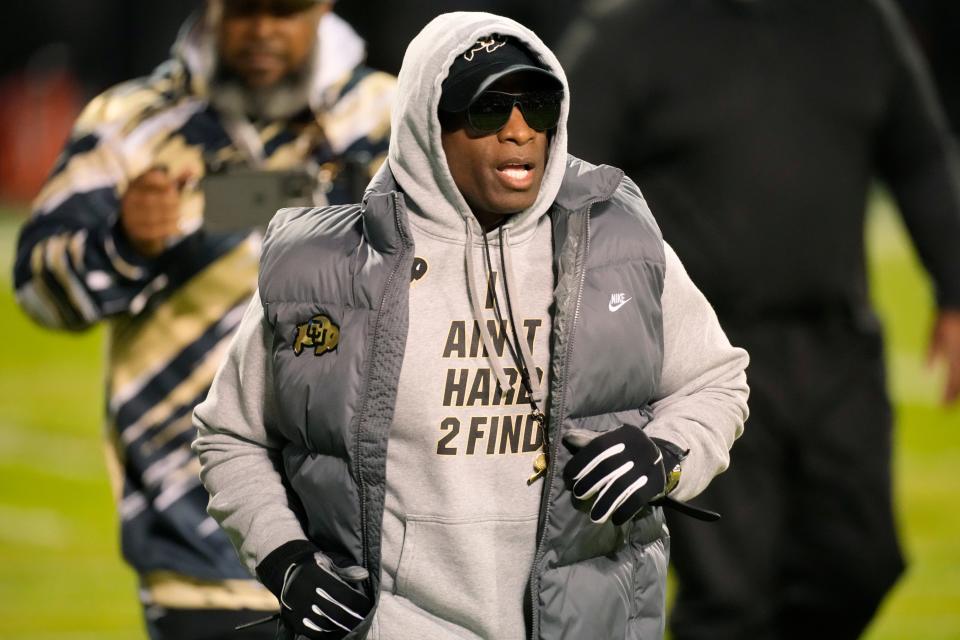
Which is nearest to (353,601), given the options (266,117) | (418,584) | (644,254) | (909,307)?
(418,584)

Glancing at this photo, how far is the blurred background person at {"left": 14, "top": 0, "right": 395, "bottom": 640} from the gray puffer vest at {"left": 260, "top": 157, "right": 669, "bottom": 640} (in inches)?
47.0

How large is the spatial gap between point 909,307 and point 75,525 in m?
8.66

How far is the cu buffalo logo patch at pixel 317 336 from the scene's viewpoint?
3.00 m

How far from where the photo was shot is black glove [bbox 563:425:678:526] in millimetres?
2838

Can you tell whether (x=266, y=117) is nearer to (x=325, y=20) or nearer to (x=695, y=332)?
(x=325, y=20)

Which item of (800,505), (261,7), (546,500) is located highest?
(261,7)

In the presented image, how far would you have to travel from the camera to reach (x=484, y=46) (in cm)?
301

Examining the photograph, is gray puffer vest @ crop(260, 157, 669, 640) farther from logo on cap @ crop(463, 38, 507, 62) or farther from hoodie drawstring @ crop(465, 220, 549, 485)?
logo on cap @ crop(463, 38, 507, 62)

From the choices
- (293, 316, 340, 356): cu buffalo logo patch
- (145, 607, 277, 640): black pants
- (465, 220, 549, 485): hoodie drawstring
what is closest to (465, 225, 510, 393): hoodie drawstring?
(465, 220, 549, 485): hoodie drawstring

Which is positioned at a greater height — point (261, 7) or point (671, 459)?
point (261, 7)

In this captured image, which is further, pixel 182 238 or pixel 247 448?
pixel 182 238

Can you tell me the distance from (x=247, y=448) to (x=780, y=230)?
2.52 metres

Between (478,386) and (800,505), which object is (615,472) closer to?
(478,386)

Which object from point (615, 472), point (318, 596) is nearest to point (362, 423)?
point (318, 596)
